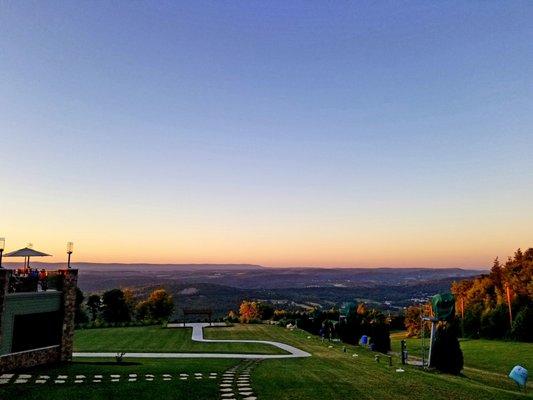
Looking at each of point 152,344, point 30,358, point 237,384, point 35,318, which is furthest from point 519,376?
point 152,344

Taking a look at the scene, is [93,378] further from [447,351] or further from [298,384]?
[447,351]

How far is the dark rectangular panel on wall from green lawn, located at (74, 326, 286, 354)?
28.4 ft

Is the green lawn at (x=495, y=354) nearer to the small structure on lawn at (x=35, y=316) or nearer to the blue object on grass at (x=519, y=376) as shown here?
the blue object on grass at (x=519, y=376)

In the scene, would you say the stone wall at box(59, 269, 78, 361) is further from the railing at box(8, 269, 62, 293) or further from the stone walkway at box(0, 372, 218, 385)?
the stone walkway at box(0, 372, 218, 385)

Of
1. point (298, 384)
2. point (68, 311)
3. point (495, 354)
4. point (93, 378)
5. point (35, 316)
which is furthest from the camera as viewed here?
point (495, 354)

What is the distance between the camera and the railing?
18.9 m

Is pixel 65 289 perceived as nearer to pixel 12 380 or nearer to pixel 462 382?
pixel 12 380

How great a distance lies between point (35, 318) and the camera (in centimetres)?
1964

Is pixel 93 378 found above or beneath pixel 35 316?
beneath

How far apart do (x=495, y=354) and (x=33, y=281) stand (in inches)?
1480

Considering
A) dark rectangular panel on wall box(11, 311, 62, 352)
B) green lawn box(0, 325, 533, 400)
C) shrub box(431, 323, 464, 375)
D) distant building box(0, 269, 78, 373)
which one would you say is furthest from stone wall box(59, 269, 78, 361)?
shrub box(431, 323, 464, 375)

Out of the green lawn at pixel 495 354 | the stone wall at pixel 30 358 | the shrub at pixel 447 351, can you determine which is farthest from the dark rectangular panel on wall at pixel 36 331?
the green lawn at pixel 495 354

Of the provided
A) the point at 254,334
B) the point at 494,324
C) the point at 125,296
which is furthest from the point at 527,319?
the point at 125,296

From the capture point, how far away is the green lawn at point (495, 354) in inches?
1316
